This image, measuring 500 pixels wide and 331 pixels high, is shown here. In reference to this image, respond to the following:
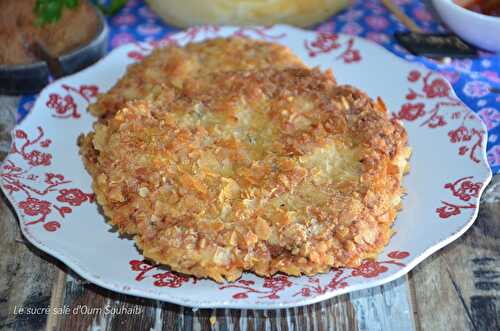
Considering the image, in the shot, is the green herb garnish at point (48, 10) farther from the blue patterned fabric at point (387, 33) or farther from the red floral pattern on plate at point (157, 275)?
the red floral pattern on plate at point (157, 275)

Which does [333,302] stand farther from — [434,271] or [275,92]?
[275,92]

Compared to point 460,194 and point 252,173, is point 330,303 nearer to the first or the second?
point 252,173

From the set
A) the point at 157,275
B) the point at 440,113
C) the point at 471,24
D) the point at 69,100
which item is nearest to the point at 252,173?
the point at 157,275

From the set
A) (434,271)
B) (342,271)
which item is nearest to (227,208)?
(342,271)

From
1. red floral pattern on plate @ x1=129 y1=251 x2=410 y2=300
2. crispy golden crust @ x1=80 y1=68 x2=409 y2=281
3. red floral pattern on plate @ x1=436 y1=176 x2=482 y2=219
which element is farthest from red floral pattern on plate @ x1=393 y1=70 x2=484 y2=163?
red floral pattern on plate @ x1=129 y1=251 x2=410 y2=300

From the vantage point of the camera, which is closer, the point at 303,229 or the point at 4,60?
the point at 303,229

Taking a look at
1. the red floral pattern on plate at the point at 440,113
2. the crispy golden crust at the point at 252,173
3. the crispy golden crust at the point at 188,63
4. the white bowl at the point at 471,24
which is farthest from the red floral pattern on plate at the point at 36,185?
the white bowl at the point at 471,24
